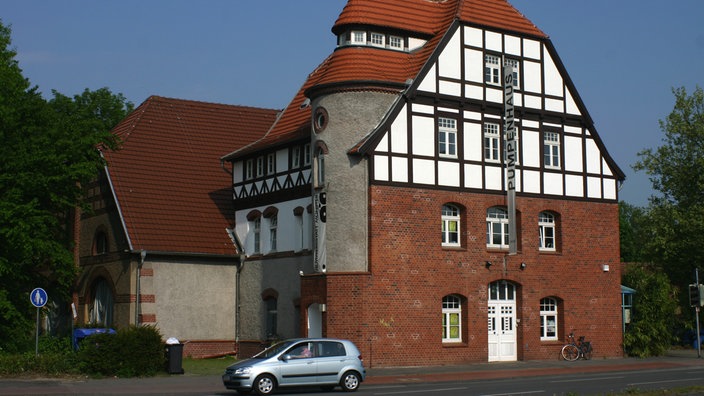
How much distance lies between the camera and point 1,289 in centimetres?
3403

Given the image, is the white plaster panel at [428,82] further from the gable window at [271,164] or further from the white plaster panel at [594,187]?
the white plaster panel at [594,187]

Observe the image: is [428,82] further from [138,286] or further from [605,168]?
[138,286]

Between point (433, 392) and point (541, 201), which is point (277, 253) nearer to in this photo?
point (541, 201)

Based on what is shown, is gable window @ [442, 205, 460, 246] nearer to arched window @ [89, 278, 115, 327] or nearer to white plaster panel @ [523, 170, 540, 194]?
white plaster panel @ [523, 170, 540, 194]

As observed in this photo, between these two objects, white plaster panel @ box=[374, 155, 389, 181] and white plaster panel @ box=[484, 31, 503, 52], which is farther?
white plaster panel @ box=[484, 31, 503, 52]

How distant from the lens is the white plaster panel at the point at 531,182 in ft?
119

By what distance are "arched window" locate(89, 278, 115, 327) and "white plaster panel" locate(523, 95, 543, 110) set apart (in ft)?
62.0

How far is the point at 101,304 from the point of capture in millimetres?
40531

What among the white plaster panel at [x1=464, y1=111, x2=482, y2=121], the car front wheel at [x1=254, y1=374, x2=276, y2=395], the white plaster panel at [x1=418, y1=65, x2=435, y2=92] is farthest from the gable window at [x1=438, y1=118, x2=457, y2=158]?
the car front wheel at [x1=254, y1=374, x2=276, y2=395]

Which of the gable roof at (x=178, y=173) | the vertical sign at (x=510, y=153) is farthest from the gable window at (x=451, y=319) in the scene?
the gable roof at (x=178, y=173)

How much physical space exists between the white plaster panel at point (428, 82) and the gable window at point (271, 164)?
7993mm

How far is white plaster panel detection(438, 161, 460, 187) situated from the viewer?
34094mm

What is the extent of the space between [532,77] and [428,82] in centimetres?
515

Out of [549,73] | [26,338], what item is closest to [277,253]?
[26,338]
